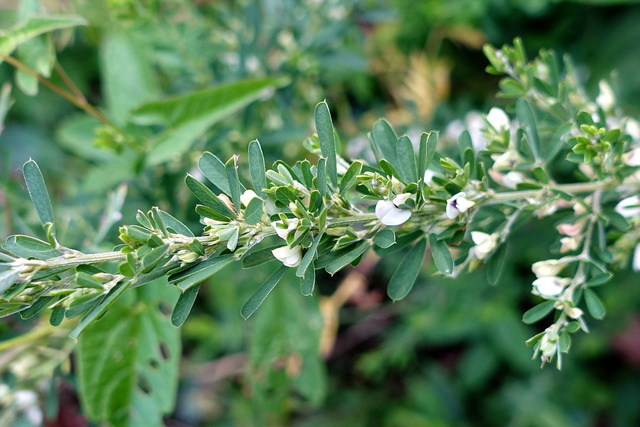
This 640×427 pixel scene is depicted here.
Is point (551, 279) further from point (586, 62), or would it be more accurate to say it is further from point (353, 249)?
point (586, 62)

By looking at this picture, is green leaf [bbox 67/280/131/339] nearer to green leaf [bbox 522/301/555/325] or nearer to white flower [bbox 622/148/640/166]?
green leaf [bbox 522/301/555/325]

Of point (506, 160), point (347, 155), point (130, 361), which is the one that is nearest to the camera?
point (506, 160)

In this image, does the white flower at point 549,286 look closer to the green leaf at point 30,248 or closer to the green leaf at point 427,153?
the green leaf at point 427,153

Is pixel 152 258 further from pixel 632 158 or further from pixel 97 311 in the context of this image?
pixel 632 158

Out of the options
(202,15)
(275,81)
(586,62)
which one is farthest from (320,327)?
(586,62)

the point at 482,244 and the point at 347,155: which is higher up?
the point at 482,244

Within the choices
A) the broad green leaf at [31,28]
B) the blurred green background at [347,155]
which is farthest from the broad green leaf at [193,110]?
the broad green leaf at [31,28]

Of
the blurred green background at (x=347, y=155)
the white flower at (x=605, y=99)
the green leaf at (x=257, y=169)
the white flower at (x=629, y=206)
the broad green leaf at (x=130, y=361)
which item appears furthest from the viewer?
the blurred green background at (x=347, y=155)

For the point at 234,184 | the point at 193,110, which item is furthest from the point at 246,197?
the point at 193,110
